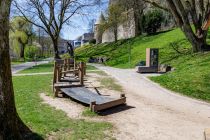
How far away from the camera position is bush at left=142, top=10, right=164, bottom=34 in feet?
146

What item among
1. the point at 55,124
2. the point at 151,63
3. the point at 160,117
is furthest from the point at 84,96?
the point at 151,63

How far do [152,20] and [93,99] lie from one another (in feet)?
117

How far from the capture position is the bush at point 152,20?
4453 centimetres

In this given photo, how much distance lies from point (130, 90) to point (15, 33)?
6370 cm

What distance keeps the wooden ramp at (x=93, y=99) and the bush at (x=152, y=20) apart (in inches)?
1313

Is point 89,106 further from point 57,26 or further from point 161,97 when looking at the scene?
point 57,26

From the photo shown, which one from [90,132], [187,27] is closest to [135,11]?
[187,27]

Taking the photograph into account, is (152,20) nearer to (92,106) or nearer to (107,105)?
(107,105)

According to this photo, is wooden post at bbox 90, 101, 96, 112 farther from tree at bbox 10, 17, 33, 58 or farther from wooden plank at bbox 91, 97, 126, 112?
tree at bbox 10, 17, 33, 58

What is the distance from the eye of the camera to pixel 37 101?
11.1m

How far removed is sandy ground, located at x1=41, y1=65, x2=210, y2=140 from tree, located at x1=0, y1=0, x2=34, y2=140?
6.89ft

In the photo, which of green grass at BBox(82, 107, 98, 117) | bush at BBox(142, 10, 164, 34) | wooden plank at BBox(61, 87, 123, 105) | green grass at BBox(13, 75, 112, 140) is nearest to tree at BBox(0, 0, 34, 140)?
green grass at BBox(13, 75, 112, 140)

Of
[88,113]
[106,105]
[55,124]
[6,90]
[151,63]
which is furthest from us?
[151,63]

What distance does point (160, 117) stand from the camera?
9.09 m
